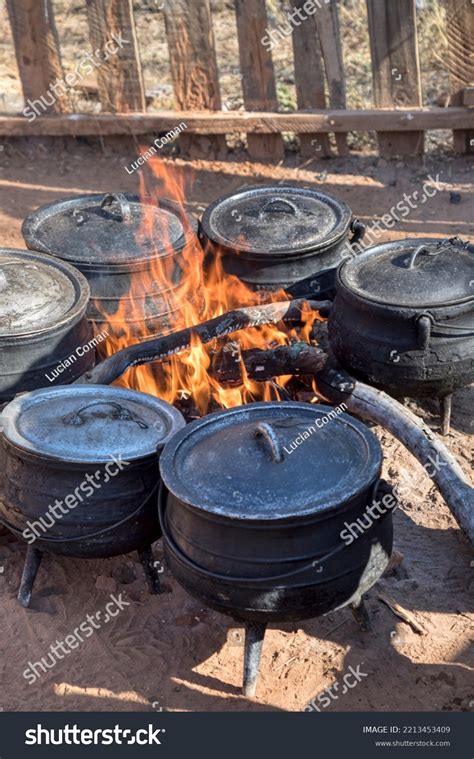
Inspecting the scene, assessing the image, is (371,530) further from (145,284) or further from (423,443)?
(145,284)

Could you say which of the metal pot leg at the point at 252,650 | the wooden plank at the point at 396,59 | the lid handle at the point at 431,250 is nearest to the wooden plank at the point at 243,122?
the wooden plank at the point at 396,59

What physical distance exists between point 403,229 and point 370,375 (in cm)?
294

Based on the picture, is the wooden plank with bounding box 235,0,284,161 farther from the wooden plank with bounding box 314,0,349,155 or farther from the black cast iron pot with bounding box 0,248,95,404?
the black cast iron pot with bounding box 0,248,95,404

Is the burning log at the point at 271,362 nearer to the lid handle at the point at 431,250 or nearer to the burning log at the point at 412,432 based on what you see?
the burning log at the point at 412,432

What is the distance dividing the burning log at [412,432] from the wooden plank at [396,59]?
3.91 metres

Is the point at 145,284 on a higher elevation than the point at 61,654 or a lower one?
higher

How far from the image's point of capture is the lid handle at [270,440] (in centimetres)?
399

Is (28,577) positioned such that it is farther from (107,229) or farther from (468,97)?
(468,97)

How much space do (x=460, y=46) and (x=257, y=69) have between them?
6.00ft

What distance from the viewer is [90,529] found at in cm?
452

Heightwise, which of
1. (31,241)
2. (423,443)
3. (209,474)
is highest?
(31,241)

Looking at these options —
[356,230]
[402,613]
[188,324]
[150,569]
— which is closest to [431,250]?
[356,230]

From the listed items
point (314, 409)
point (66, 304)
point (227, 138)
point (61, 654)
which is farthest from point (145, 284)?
point (227, 138)

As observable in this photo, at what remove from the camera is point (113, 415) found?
4.68m
